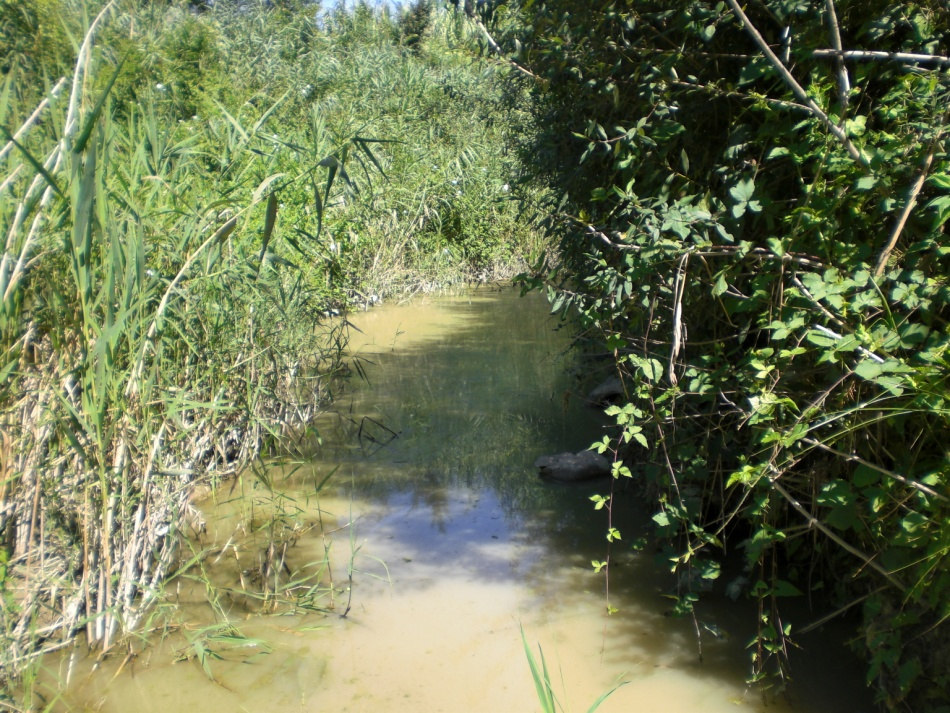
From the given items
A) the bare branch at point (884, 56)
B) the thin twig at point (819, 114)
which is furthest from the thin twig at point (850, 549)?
the bare branch at point (884, 56)

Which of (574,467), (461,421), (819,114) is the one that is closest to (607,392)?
(461,421)

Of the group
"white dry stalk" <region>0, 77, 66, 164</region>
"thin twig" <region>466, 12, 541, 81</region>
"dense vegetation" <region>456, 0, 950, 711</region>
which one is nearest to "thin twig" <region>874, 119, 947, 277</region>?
"dense vegetation" <region>456, 0, 950, 711</region>

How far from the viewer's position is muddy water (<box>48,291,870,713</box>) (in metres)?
3.12

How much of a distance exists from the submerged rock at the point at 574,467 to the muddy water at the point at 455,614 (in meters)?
0.10

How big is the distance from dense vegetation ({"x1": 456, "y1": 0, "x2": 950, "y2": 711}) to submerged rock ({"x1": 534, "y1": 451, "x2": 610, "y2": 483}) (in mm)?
1337

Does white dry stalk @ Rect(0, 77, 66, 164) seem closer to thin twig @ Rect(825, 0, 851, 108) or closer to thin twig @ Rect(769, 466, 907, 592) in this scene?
thin twig @ Rect(825, 0, 851, 108)

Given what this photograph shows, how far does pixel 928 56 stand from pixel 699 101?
95 cm

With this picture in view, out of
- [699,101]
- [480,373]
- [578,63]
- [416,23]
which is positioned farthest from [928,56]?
[416,23]

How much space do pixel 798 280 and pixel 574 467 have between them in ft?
8.65

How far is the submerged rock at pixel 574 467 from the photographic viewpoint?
5129 millimetres

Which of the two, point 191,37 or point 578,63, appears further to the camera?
point 191,37

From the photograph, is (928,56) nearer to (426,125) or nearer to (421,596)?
(421,596)

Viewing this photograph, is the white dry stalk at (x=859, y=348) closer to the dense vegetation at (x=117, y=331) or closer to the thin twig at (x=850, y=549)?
the thin twig at (x=850, y=549)

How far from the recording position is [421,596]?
12.6 ft
